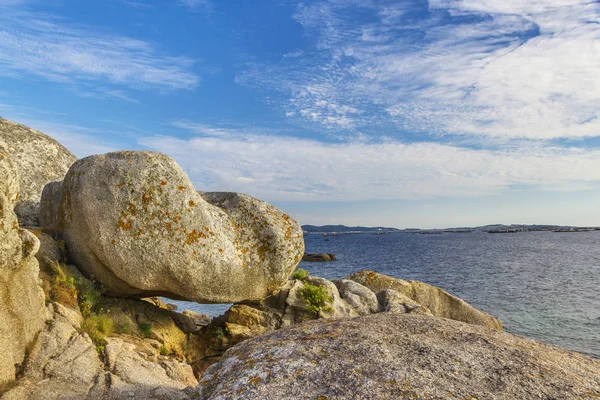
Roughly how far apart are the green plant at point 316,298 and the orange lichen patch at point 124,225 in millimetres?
7948

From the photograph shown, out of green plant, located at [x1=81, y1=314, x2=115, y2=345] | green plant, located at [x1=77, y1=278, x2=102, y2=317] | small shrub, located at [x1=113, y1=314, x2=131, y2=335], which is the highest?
green plant, located at [x1=77, y1=278, x2=102, y2=317]

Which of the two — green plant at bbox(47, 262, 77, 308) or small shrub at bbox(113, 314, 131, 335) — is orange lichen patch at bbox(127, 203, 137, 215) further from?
small shrub at bbox(113, 314, 131, 335)

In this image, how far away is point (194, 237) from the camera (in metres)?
14.9

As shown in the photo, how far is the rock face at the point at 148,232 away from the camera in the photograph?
14.2 meters

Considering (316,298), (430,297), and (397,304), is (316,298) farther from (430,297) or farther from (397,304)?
(430,297)

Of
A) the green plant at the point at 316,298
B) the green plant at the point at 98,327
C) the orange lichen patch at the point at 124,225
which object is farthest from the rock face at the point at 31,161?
the green plant at the point at 316,298

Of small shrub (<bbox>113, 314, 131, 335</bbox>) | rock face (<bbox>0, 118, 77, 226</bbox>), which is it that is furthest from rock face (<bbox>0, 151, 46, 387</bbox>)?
rock face (<bbox>0, 118, 77, 226</bbox>)

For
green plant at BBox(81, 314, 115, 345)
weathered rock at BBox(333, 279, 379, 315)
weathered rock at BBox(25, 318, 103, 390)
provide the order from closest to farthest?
weathered rock at BBox(25, 318, 103, 390) → green plant at BBox(81, 314, 115, 345) → weathered rock at BBox(333, 279, 379, 315)

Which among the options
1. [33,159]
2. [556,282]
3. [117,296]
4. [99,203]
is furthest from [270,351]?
[556,282]

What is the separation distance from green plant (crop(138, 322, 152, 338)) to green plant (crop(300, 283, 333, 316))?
6.48 meters

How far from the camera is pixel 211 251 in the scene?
49.7 feet

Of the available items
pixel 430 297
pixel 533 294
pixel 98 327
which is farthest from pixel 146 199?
pixel 533 294

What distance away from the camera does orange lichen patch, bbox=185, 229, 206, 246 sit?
14.7m

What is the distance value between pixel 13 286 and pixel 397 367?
28.8ft
